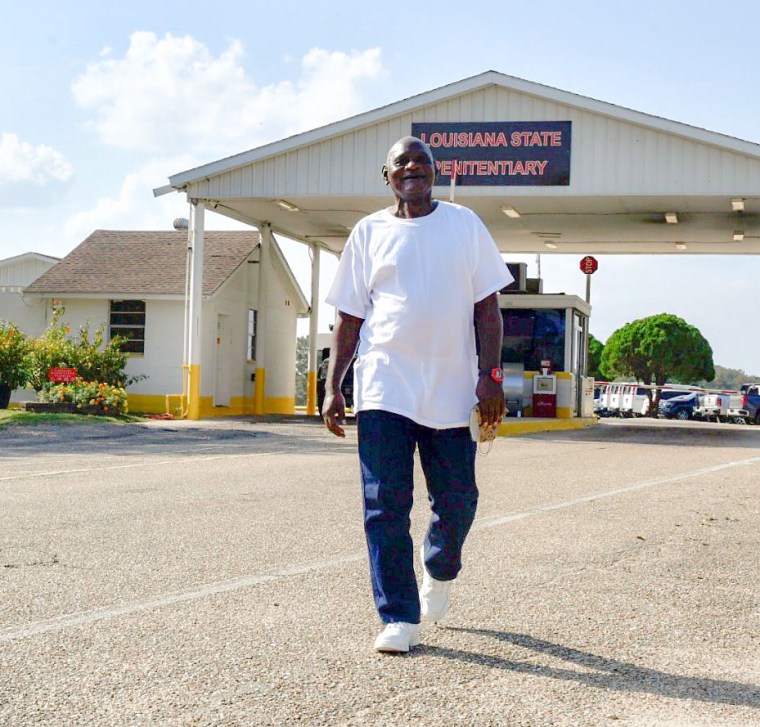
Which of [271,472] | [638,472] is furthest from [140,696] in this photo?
[638,472]

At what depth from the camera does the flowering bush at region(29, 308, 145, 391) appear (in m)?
24.8

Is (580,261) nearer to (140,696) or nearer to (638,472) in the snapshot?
(638,472)

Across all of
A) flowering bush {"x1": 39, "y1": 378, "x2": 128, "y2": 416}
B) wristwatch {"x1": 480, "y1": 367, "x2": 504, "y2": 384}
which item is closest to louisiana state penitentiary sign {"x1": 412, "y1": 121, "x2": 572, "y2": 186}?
flowering bush {"x1": 39, "y1": 378, "x2": 128, "y2": 416}

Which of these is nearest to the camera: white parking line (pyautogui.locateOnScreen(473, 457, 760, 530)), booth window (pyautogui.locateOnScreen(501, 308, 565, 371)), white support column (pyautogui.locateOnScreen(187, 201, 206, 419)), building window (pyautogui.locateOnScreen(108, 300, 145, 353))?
white parking line (pyautogui.locateOnScreen(473, 457, 760, 530))

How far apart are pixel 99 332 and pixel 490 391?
74.4 ft

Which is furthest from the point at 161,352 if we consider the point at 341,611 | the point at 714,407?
the point at 714,407

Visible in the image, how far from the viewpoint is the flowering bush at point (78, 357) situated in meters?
24.8

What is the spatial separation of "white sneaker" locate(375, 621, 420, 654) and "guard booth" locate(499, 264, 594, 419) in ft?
76.5

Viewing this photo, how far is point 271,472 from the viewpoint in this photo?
12.0m

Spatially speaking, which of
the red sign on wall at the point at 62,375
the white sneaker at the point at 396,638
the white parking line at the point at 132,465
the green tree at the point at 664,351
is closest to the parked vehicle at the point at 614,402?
the green tree at the point at 664,351

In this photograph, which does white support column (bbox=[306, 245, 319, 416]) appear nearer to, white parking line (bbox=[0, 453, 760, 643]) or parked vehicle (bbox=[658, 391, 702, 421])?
white parking line (bbox=[0, 453, 760, 643])

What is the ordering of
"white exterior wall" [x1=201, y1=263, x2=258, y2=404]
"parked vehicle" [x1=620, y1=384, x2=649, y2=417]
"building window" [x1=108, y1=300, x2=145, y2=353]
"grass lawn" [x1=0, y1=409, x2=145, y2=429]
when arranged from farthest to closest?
"parked vehicle" [x1=620, y1=384, x2=649, y2=417] < "building window" [x1=108, y1=300, x2=145, y2=353] < "white exterior wall" [x1=201, y1=263, x2=258, y2=404] < "grass lawn" [x1=0, y1=409, x2=145, y2=429]

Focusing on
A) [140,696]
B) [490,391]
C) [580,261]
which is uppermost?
[580,261]

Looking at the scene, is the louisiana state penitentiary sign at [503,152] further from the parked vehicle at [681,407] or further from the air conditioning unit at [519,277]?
the parked vehicle at [681,407]
